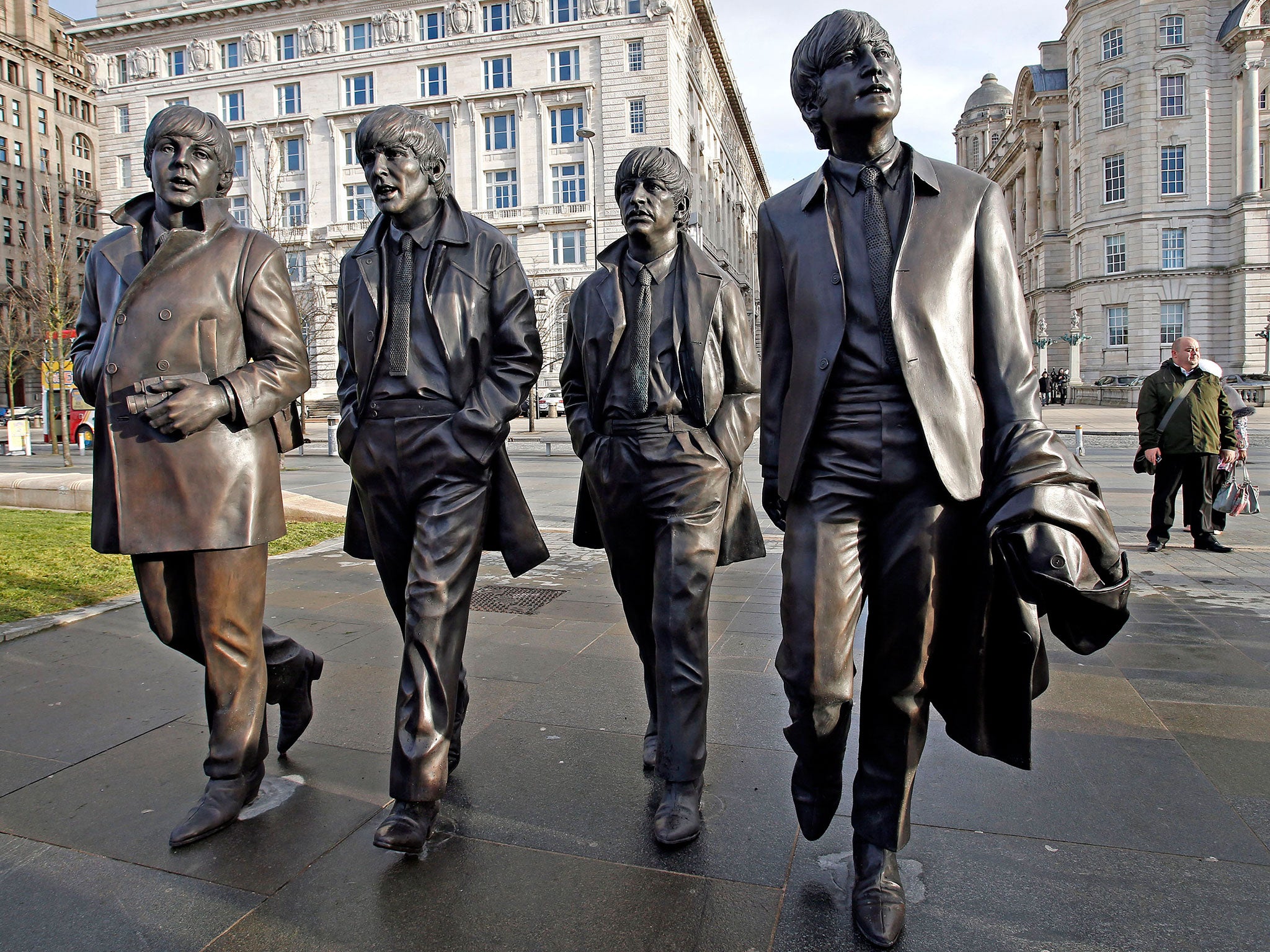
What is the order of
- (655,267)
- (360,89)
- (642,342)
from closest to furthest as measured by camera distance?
(642,342)
(655,267)
(360,89)

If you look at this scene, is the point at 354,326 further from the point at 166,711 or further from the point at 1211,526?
the point at 1211,526

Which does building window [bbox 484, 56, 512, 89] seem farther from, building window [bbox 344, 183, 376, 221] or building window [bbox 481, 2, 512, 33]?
building window [bbox 344, 183, 376, 221]

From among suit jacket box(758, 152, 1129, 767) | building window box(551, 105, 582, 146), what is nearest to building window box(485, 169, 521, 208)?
building window box(551, 105, 582, 146)

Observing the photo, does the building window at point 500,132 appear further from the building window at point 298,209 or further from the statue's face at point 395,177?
the statue's face at point 395,177

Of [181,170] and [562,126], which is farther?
[562,126]

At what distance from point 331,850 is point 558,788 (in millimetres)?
807

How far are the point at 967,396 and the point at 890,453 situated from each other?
25cm

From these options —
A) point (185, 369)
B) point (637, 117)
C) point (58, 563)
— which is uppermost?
point (637, 117)

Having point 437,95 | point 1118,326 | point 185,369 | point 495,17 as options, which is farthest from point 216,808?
point 1118,326

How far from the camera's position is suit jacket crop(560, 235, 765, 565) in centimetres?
324

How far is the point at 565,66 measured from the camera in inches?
2109

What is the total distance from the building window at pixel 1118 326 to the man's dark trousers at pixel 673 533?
199 feet

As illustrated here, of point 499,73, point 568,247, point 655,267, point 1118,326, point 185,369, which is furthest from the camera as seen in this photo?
point 1118,326

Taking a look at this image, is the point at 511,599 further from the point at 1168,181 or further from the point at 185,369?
the point at 1168,181
